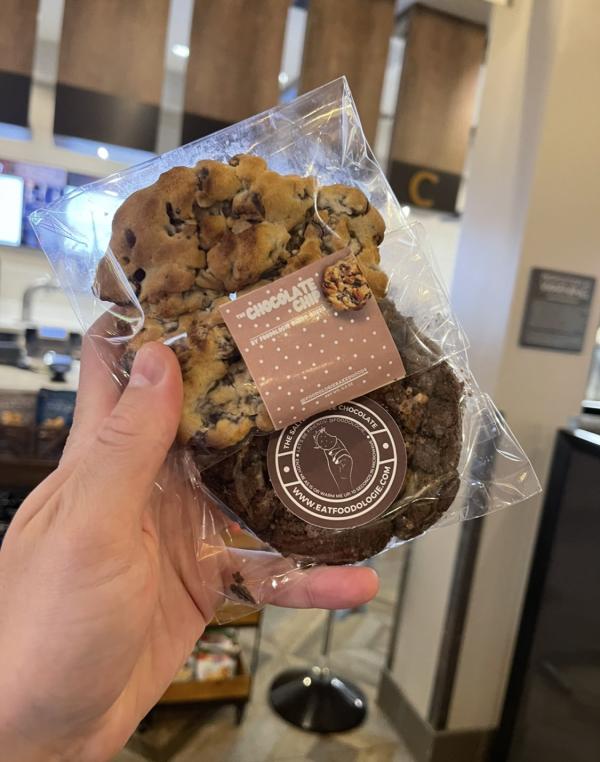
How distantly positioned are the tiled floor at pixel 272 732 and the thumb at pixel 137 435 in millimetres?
1530

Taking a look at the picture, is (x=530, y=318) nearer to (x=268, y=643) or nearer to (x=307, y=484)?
(x=307, y=484)

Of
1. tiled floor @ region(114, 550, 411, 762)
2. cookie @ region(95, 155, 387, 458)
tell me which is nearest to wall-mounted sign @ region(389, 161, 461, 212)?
cookie @ region(95, 155, 387, 458)

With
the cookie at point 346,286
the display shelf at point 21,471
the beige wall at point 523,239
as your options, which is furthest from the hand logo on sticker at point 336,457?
the display shelf at point 21,471

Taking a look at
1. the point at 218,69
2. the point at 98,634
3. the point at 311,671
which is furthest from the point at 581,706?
the point at 218,69

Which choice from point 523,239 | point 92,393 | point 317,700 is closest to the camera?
point 92,393

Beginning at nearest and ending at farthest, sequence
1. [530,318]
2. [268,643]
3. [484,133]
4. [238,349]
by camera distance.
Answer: [238,349] → [530,318] → [484,133] → [268,643]

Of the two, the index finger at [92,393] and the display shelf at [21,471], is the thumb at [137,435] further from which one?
the display shelf at [21,471]

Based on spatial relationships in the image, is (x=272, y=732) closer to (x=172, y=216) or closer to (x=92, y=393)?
(x=92, y=393)

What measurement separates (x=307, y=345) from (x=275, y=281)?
0.07 metres

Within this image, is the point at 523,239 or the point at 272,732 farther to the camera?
the point at 272,732

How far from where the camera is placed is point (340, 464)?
25.6 inches

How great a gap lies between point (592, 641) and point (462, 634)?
39 cm

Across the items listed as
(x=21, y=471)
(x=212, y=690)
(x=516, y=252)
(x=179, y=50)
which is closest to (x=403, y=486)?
(x=516, y=252)

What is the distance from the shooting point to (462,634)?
Result: 176 centimetres
